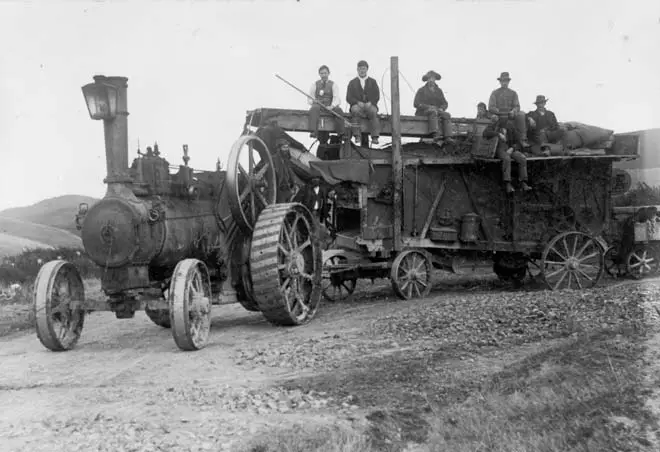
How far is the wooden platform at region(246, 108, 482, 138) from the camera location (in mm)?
12258

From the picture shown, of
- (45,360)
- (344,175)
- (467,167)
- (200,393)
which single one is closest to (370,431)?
(200,393)

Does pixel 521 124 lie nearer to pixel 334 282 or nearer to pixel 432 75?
pixel 432 75

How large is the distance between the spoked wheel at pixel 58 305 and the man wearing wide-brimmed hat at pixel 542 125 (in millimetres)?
8838

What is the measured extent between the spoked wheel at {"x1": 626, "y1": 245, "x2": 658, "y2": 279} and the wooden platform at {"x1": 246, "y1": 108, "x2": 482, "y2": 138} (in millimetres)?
4575

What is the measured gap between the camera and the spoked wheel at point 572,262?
12.8 m

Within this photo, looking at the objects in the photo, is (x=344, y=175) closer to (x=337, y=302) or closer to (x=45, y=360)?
(x=337, y=302)

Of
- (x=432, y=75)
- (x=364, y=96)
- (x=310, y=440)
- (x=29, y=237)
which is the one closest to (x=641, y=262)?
(x=432, y=75)

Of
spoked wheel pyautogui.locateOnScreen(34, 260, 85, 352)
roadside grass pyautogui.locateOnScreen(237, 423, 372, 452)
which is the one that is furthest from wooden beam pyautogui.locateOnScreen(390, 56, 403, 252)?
roadside grass pyautogui.locateOnScreen(237, 423, 372, 452)

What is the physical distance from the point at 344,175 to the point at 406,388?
6.59 meters

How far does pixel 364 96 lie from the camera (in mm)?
13500

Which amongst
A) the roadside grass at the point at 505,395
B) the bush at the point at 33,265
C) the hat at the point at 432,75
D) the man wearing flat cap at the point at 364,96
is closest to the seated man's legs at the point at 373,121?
the man wearing flat cap at the point at 364,96

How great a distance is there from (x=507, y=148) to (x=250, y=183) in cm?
544

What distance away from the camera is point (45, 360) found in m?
8.22

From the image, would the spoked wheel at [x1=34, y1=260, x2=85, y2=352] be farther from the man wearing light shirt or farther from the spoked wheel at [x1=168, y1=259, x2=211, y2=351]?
the man wearing light shirt
